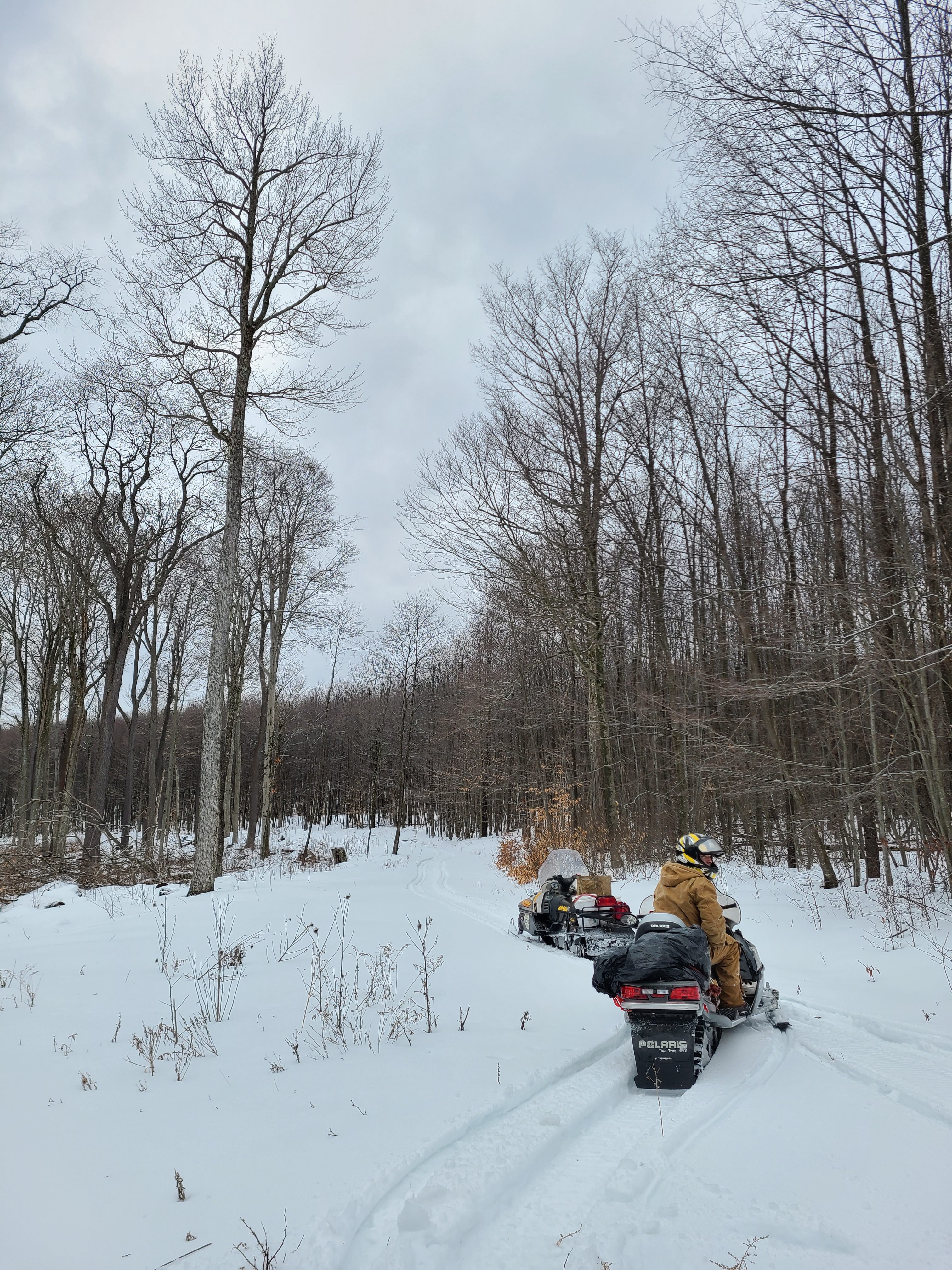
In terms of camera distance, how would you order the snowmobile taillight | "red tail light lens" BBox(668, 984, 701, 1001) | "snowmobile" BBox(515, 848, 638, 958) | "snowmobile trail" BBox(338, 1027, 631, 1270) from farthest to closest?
the snowmobile taillight → "snowmobile" BBox(515, 848, 638, 958) → "red tail light lens" BBox(668, 984, 701, 1001) → "snowmobile trail" BBox(338, 1027, 631, 1270)

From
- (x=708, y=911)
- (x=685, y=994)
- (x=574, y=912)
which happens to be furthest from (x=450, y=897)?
(x=685, y=994)

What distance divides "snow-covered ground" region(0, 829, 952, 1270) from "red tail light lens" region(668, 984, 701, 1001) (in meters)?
0.53

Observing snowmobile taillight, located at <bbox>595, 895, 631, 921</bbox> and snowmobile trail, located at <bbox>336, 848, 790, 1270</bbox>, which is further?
snowmobile taillight, located at <bbox>595, 895, 631, 921</bbox>

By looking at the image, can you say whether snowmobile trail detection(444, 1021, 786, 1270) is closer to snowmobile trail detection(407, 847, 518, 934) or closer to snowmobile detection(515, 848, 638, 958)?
snowmobile detection(515, 848, 638, 958)

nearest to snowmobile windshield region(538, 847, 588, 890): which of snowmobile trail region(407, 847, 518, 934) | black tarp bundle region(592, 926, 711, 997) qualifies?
snowmobile trail region(407, 847, 518, 934)

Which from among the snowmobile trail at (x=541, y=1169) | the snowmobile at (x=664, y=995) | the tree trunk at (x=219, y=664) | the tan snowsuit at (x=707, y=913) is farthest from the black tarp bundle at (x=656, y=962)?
the tree trunk at (x=219, y=664)

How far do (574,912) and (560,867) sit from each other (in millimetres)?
969

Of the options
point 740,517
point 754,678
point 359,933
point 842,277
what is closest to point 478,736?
point 740,517

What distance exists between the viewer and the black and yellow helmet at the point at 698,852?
5180mm

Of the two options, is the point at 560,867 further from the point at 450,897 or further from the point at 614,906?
the point at 450,897

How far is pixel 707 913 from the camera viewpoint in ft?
16.2

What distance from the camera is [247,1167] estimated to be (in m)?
2.92

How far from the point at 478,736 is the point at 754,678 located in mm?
16722

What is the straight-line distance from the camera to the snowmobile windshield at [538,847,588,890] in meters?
9.74
